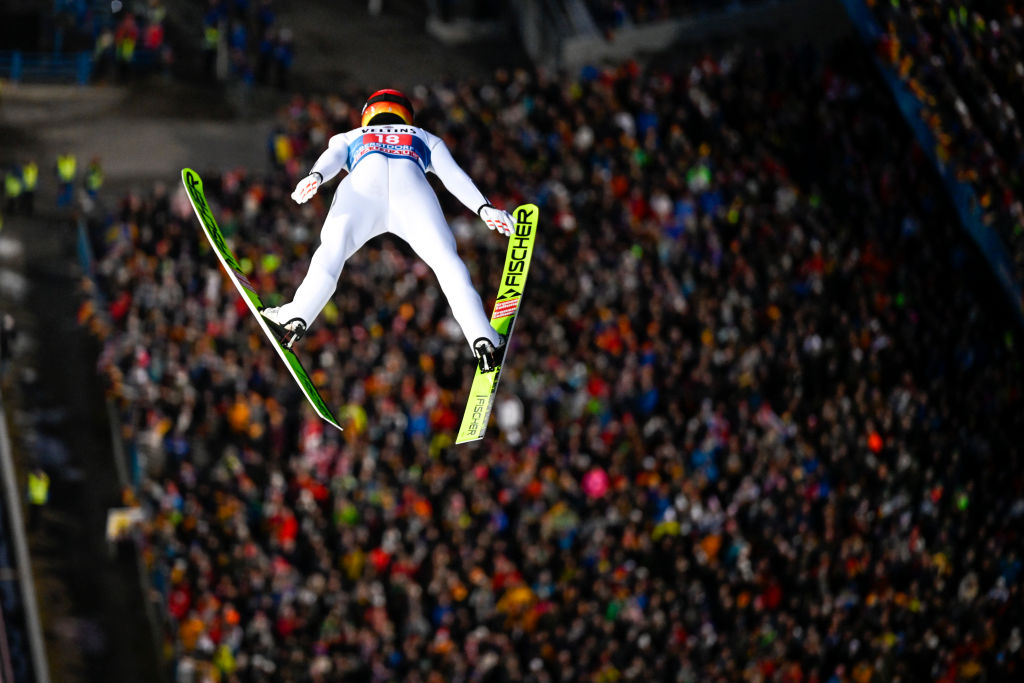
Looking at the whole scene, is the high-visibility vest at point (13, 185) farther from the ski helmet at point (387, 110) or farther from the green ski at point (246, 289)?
the ski helmet at point (387, 110)

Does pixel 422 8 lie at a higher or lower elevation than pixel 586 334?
higher

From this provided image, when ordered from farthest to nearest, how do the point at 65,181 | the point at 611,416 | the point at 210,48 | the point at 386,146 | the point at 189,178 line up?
the point at 210,48 → the point at 65,181 → the point at 611,416 → the point at 189,178 → the point at 386,146

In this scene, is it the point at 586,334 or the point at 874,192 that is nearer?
the point at 586,334

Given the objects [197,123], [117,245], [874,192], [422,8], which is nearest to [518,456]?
[117,245]

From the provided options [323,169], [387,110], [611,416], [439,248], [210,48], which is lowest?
[611,416]

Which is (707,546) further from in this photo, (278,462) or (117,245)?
(117,245)

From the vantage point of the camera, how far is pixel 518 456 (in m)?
25.0

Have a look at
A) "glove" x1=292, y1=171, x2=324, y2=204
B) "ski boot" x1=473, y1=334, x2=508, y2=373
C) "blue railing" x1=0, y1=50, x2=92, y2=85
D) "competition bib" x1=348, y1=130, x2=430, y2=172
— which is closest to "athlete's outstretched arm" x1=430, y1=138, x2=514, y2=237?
"competition bib" x1=348, y1=130, x2=430, y2=172

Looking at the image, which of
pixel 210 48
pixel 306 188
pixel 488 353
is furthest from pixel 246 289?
pixel 210 48

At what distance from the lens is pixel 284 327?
13.6 m

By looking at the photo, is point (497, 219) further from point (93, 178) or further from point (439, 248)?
point (93, 178)

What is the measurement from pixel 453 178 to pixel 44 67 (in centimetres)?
2284

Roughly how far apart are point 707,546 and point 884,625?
262 cm

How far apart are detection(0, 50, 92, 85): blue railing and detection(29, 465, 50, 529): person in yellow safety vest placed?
11.5 m
